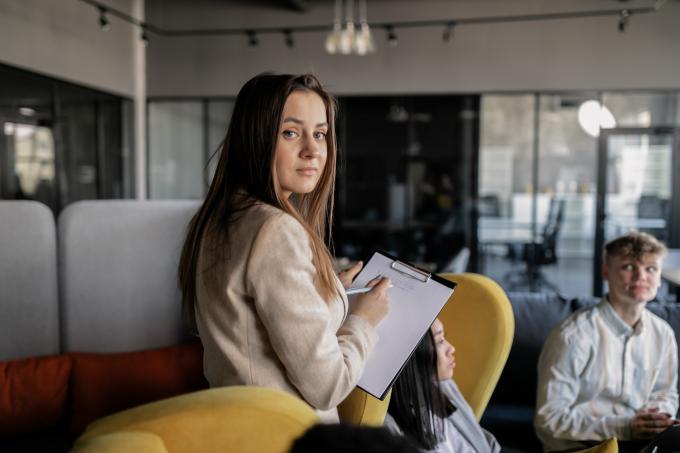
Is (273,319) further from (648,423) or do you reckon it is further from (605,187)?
(605,187)

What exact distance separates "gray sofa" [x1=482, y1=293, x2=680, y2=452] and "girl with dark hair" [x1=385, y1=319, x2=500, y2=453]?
109cm

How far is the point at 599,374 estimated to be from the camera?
7.06 ft

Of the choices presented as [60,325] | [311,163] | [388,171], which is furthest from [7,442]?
[388,171]

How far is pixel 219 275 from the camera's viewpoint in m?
1.17

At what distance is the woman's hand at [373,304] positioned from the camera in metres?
1.33

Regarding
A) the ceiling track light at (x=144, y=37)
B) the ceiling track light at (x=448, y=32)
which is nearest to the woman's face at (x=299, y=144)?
the ceiling track light at (x=448, y=32)

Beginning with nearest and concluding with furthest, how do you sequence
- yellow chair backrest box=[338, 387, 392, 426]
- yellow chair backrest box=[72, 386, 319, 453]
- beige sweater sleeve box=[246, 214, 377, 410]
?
yellow chair backrest box=[72, 386, 319, 453], beige sweater sleeve box=[246, 214, 377, 410], yellow chair backrest box=[338, 387, 392, 426]

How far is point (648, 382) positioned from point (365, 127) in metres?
6.29

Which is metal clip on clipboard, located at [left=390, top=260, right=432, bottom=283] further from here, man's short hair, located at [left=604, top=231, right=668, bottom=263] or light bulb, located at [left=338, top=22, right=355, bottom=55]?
light bulb, located at [left=338, top=22, right=355, bottom=55]

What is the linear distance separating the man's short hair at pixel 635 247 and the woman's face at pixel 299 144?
141cm

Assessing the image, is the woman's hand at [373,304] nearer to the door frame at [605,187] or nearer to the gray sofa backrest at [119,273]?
the gray sofa backrest at [119,273]

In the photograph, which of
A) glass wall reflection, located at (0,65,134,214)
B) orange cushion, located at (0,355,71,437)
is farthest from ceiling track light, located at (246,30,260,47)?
orange cushion, located at (0,355,71,437)

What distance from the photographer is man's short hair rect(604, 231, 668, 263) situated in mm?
2145

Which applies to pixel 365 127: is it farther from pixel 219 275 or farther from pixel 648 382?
Answer: pixel 219 275
